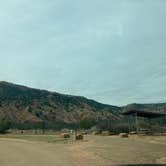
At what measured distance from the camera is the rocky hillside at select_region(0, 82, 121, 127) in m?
98.9

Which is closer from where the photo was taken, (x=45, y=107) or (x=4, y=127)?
(x=4, y=127)

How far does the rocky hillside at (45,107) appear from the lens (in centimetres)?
9894

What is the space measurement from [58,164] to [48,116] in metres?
84.6

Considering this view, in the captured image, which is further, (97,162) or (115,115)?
(115,115)

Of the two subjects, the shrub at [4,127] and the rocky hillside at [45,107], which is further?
the rocky hillside at [45,107]

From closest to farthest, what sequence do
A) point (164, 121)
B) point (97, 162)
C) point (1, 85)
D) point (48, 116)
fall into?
1. point (97, 162)
2. point (164, 121)
3. point (48, 116)
4. point (1, 85)

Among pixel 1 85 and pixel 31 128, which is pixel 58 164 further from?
pixel 1 85

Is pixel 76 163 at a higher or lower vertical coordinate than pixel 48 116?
lower

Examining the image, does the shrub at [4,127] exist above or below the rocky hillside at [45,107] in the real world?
below

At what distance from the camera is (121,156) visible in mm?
23906

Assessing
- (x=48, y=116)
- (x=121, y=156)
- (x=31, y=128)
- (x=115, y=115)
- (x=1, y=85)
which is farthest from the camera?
(x=1, y=85)

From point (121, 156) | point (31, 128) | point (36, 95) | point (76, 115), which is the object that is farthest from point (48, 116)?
point (121, 156)

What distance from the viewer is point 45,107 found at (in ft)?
Result: 356

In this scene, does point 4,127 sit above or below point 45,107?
below
